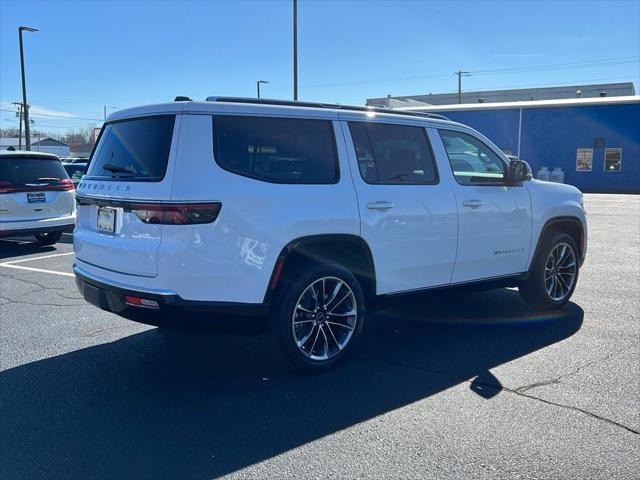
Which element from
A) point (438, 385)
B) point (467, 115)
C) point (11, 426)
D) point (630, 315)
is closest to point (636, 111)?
point (467, 115)

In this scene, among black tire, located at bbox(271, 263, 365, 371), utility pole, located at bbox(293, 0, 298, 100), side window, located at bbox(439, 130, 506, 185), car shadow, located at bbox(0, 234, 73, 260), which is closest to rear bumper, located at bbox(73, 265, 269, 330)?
black tire, located at bbox(271, 263, 365, 371)

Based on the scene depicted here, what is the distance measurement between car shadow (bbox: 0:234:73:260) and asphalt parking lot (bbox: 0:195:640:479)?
471 cm

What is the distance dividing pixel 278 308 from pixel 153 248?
985 mm

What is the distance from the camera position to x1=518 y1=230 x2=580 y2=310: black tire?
6.41 m

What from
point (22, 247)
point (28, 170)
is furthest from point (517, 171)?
point (22, 247)

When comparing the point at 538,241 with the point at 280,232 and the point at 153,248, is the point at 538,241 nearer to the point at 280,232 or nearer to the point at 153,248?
the point at 280,232

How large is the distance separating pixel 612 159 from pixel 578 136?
2132 mm

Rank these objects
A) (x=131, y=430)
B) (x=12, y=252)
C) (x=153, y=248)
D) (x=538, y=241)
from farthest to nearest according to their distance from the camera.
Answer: (x=12, y=252) < (x=538, y=241) < (x=153, y=248) < (x=131, y=430)

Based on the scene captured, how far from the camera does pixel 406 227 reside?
5090mm

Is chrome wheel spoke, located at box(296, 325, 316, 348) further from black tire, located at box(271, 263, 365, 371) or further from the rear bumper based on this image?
the rear bumper

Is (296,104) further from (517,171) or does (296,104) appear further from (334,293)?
(517,171)

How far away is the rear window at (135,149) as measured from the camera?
4.21 meters

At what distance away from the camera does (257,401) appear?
422 cm

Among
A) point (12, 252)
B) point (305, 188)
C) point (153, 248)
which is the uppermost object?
point (305, 188)
